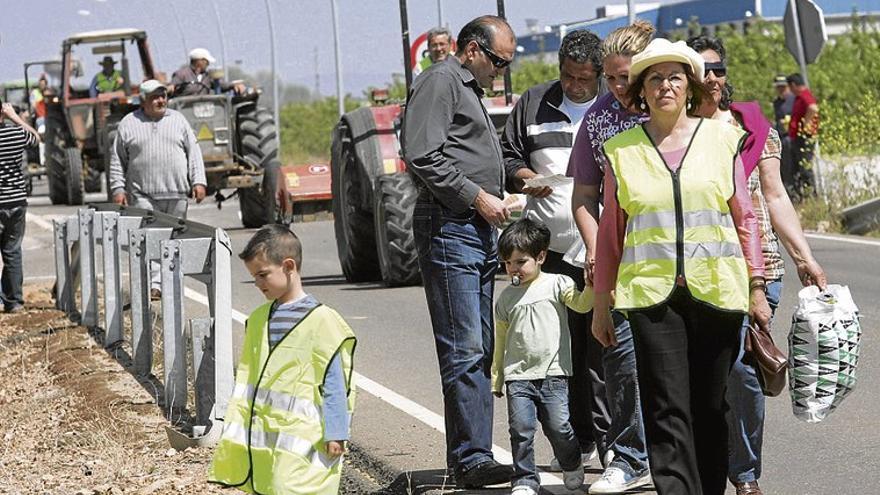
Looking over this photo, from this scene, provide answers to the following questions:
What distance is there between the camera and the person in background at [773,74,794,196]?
2480cm

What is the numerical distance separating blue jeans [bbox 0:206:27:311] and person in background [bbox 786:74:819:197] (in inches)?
412

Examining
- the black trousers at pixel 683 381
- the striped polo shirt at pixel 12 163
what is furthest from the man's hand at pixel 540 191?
the striped polo shirt at pixel 12 163

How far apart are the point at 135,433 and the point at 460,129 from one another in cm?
266

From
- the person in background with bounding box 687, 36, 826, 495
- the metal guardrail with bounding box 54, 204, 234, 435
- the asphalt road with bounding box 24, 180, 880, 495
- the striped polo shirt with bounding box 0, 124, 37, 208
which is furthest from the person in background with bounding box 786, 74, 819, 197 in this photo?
the person in background with bounding box 687, 36, 826, 495

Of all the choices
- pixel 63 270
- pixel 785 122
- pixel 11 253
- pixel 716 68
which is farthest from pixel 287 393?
pixel 785 122

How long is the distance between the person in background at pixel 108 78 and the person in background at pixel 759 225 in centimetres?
2708

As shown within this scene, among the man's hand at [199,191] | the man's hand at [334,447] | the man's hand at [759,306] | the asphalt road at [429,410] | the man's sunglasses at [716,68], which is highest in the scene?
Answer: the man's sunglasses at [716,68]

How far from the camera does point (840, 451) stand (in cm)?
843

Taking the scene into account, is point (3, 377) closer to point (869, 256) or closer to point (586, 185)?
point (586, 185)

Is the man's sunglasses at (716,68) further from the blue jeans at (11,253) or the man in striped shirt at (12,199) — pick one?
the blue jeans at (11,253)

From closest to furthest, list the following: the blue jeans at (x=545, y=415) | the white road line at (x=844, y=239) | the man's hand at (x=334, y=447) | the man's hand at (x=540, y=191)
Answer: the man's hand at (x=334, y=447), the blue jeans at (x=545, y=415), the man's hand at (x=540, y=191), the white road line at (x=844, y=239)

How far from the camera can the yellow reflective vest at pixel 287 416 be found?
5953mm

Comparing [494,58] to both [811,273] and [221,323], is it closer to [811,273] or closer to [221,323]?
[811,273]

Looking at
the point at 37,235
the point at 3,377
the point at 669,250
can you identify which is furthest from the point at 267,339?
the point at 37,235
